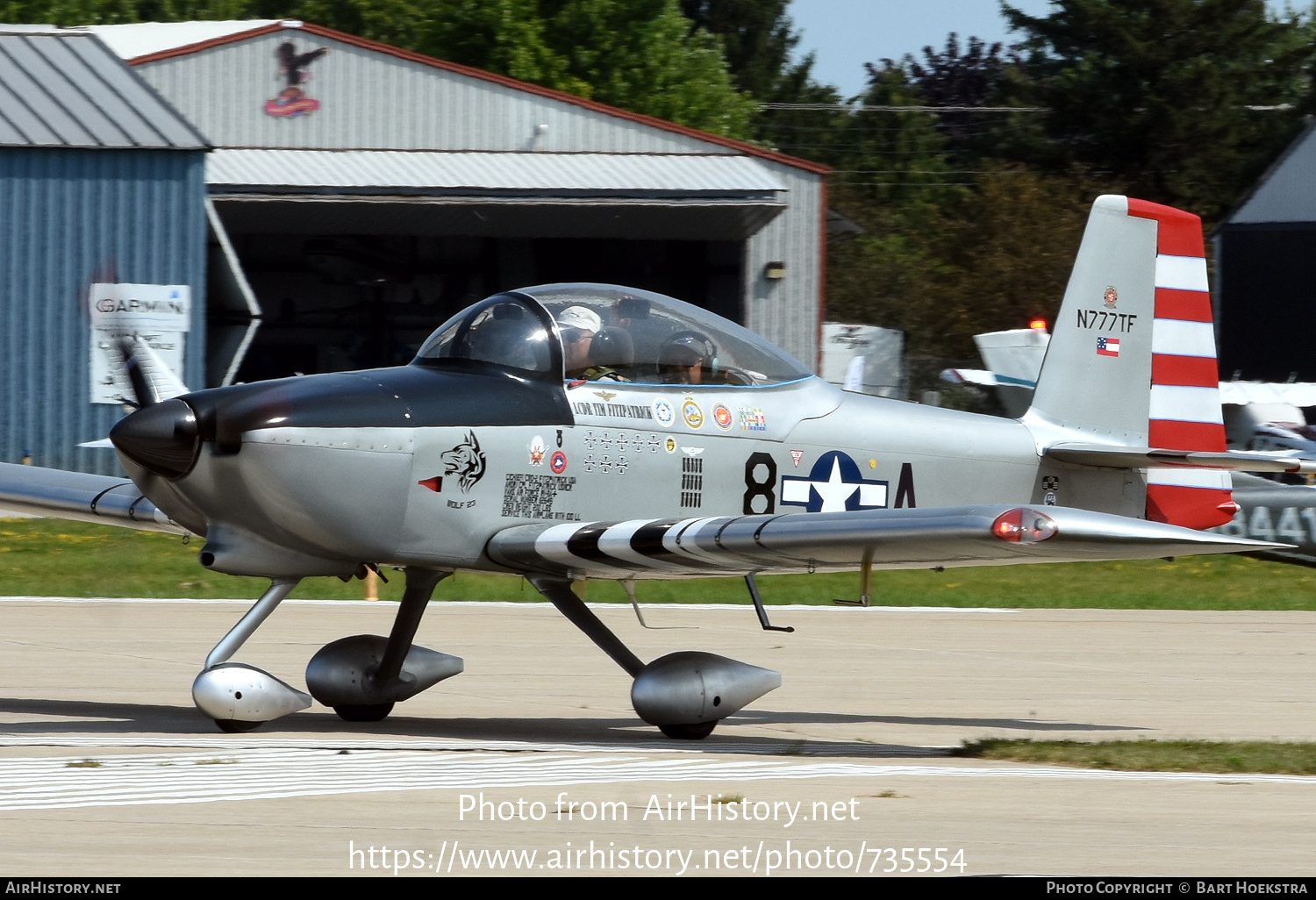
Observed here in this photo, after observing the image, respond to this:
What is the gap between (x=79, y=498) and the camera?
1019cm

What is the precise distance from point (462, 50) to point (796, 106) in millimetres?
22583

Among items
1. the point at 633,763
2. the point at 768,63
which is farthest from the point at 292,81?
the point at 768,63

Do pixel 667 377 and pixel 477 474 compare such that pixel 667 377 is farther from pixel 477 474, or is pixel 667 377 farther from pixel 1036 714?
pixel 1036 714

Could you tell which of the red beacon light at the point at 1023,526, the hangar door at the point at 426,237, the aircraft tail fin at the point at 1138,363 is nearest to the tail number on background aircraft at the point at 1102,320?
the aircraft tail fin at the point at 1138,363

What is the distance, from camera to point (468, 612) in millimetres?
14641

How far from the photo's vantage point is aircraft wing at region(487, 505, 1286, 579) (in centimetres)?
719

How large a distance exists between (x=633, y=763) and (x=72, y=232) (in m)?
19.0

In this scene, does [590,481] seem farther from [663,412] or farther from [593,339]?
[593,339]

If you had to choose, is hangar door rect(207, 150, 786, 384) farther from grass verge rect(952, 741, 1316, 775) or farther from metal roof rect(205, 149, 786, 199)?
grass verge rect(952, 741, 1316, 775)

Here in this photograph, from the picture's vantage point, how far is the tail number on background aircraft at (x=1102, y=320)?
1066cm

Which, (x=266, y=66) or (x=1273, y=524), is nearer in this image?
(x=1273, y=524)

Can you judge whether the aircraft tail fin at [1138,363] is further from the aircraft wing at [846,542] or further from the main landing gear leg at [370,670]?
the main landing gear leg at [370,670]

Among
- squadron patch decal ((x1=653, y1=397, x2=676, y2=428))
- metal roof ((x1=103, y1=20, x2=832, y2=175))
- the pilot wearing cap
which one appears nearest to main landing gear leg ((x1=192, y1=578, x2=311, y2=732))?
the pilot wearing cap
